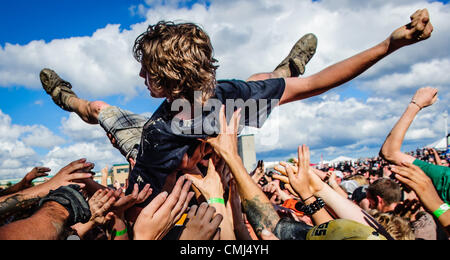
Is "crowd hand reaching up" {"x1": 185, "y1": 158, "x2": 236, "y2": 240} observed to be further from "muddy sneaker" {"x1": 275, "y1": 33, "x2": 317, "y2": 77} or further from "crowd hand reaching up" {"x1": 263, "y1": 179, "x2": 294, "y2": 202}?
"crowd hand reaching up" {"x1": 263, "y1": 179, "x2": 294, "y2": 202}

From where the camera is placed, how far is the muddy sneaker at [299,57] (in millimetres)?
3147

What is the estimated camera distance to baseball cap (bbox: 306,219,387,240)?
1352 mm

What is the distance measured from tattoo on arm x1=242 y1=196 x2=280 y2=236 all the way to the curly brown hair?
0.83 meters

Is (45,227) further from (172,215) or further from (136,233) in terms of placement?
(172,215)

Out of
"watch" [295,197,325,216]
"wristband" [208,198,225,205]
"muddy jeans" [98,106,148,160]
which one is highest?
"muddy jeans" [98,106,148,160]

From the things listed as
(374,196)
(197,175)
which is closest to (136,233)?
(197,175)

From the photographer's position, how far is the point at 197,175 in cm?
254

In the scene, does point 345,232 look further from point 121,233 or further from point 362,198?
point 362,198

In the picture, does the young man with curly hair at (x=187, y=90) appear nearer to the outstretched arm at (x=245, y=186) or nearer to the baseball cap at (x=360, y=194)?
the outstretched arm at (x=245, y=186)

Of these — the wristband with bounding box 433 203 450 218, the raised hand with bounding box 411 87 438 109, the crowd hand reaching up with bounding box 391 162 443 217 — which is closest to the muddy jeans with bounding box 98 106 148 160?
the crowd hand reaching up with bounding box 391 162 443 217

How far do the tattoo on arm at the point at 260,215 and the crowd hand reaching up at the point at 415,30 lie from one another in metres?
1.27

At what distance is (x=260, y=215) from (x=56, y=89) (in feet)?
9.48

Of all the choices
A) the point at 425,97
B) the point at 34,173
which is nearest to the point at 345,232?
the point at 425,97
